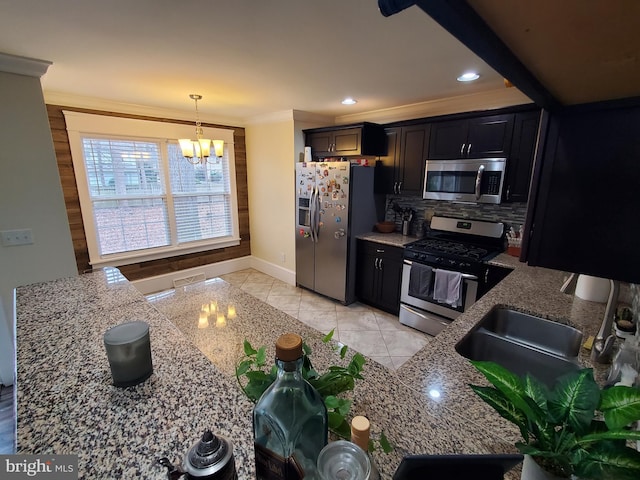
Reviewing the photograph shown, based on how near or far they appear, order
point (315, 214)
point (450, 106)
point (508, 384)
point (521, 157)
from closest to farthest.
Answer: point (508, 384) < point (521, 157) < point (450, 106) < point (315, 214)

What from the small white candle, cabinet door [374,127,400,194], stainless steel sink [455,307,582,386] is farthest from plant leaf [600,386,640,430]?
cabinet door [374,127,400,194]

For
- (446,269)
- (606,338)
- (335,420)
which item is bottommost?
(446,269)

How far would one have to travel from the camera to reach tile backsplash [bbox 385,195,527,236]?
2945 millimetres

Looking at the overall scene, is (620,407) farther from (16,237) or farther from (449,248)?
(16,237)

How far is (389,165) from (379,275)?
1375 millimetres

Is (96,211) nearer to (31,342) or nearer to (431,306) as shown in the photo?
(31,342)

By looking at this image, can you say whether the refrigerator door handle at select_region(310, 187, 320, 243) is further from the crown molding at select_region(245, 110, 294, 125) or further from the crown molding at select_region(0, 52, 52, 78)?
the crown molding at select_region(0, 52, 52, 78)

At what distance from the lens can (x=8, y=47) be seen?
1.86 meters

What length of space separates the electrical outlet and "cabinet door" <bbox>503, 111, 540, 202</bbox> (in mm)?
4131

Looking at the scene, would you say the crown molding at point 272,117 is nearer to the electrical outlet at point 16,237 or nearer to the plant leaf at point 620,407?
the electrical outlet at point 16,237

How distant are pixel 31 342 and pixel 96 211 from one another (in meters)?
2.98

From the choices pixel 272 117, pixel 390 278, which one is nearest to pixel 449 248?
pixel 390 278

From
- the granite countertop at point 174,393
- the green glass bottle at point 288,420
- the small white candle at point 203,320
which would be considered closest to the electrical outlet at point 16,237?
the granite countertop at point 174,393

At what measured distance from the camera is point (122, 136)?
3500mm
